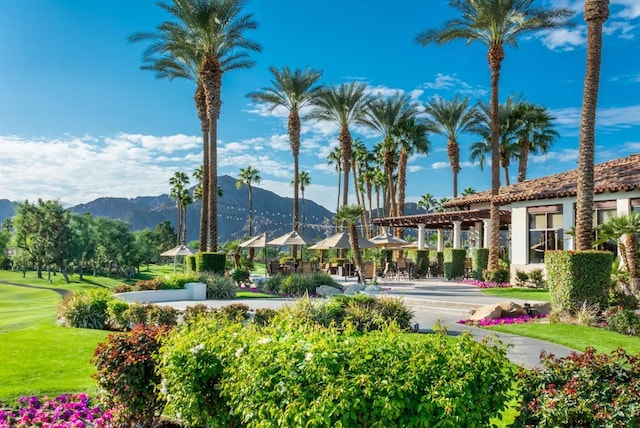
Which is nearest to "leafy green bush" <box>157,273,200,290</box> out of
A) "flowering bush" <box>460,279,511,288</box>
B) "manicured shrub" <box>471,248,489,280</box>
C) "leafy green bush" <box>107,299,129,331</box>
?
"leafy green bush" <box>107,299,129,331</box>

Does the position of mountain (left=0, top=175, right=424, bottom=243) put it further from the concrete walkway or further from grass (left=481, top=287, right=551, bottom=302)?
the concrete walkway

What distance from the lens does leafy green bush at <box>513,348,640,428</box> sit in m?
3.99

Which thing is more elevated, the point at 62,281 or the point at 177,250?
the point at 177,250

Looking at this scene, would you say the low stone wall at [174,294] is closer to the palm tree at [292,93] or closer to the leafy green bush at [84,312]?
the leafy green bush at [84,312]

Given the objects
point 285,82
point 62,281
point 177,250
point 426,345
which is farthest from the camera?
point 62,281

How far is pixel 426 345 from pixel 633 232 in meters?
12.7

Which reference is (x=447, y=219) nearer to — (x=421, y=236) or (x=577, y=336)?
(x=421, y=236)

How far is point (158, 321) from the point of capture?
11516 mm

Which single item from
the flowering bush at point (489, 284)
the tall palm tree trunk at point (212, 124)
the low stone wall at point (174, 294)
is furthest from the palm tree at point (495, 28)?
the low stone wall at point (174, 294)

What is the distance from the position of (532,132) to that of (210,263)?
27.4 m

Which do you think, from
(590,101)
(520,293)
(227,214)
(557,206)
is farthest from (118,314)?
(227,214)

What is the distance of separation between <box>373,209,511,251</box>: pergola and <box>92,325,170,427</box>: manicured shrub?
2462 cm

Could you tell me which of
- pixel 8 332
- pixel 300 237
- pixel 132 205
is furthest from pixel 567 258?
pixel 132 205

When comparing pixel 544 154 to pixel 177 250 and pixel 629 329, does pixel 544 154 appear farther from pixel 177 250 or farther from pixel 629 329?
pixel 629 329
